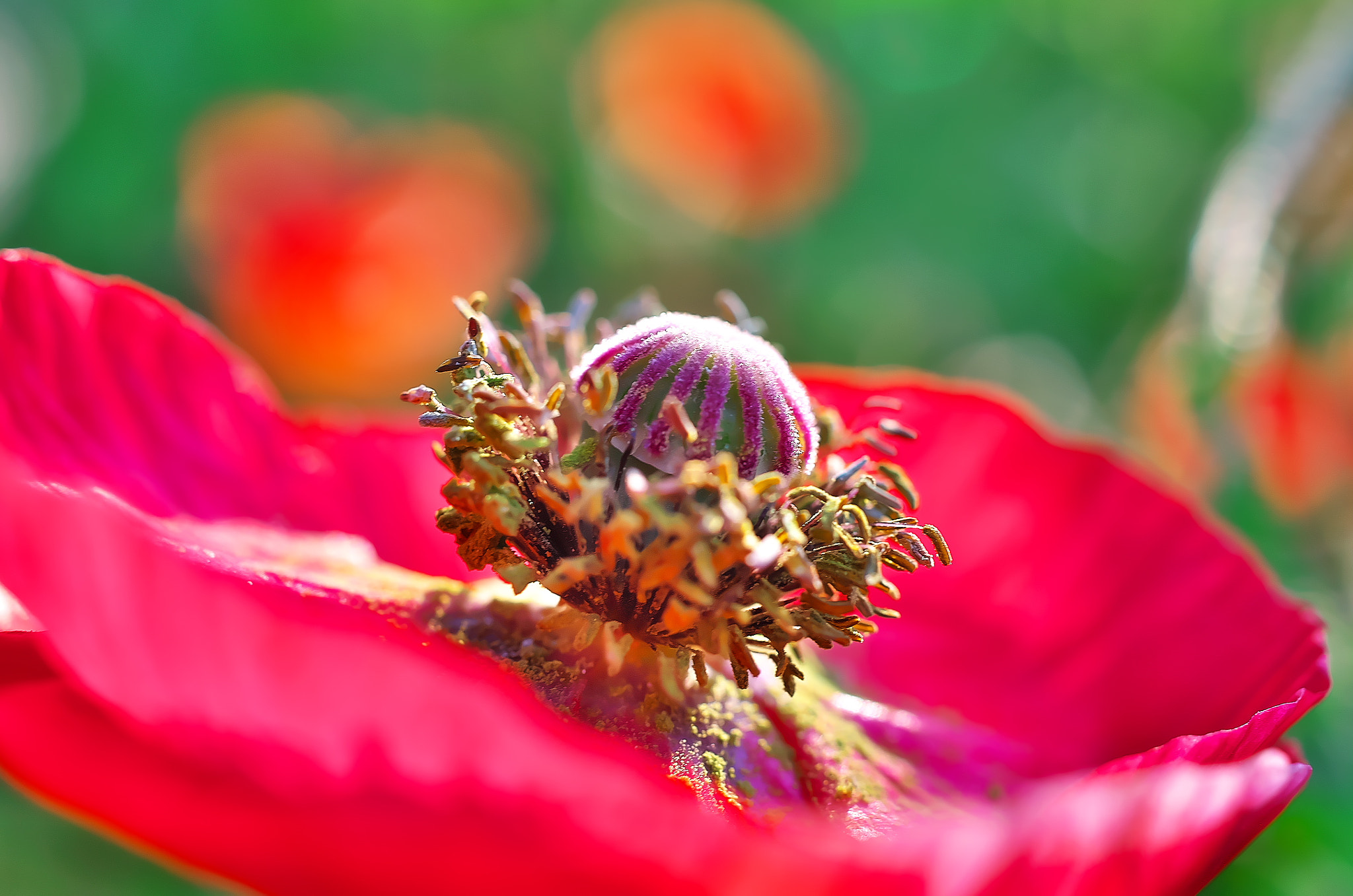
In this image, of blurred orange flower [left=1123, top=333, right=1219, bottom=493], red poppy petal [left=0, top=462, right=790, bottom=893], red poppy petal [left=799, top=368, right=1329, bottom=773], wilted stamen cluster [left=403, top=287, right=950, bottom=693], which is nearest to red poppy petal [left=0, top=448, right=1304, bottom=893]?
red poppy petal [left=0, top=462, right=790, bottom=893]

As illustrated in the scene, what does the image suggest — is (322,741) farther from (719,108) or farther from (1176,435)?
(719,108)

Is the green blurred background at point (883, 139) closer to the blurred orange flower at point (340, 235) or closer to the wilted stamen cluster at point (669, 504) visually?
the blurred orange flower at point (340, 235)

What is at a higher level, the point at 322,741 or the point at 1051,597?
the point at 1051,597

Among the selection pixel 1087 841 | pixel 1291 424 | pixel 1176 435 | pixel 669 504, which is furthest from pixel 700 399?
pixel 1291 424

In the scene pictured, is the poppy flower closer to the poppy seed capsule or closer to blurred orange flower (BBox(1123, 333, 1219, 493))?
the poppy seed capsule

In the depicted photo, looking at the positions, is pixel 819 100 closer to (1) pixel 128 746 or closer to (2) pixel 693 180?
(2) pixel 693 180

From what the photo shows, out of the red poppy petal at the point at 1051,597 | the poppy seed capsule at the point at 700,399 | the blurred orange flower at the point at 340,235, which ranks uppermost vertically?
the blurred orange flower at the point at 340,235

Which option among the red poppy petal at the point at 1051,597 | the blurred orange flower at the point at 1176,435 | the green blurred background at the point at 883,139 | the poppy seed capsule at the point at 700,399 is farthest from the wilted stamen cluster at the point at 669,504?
the green blurred background at the point at 883,139
